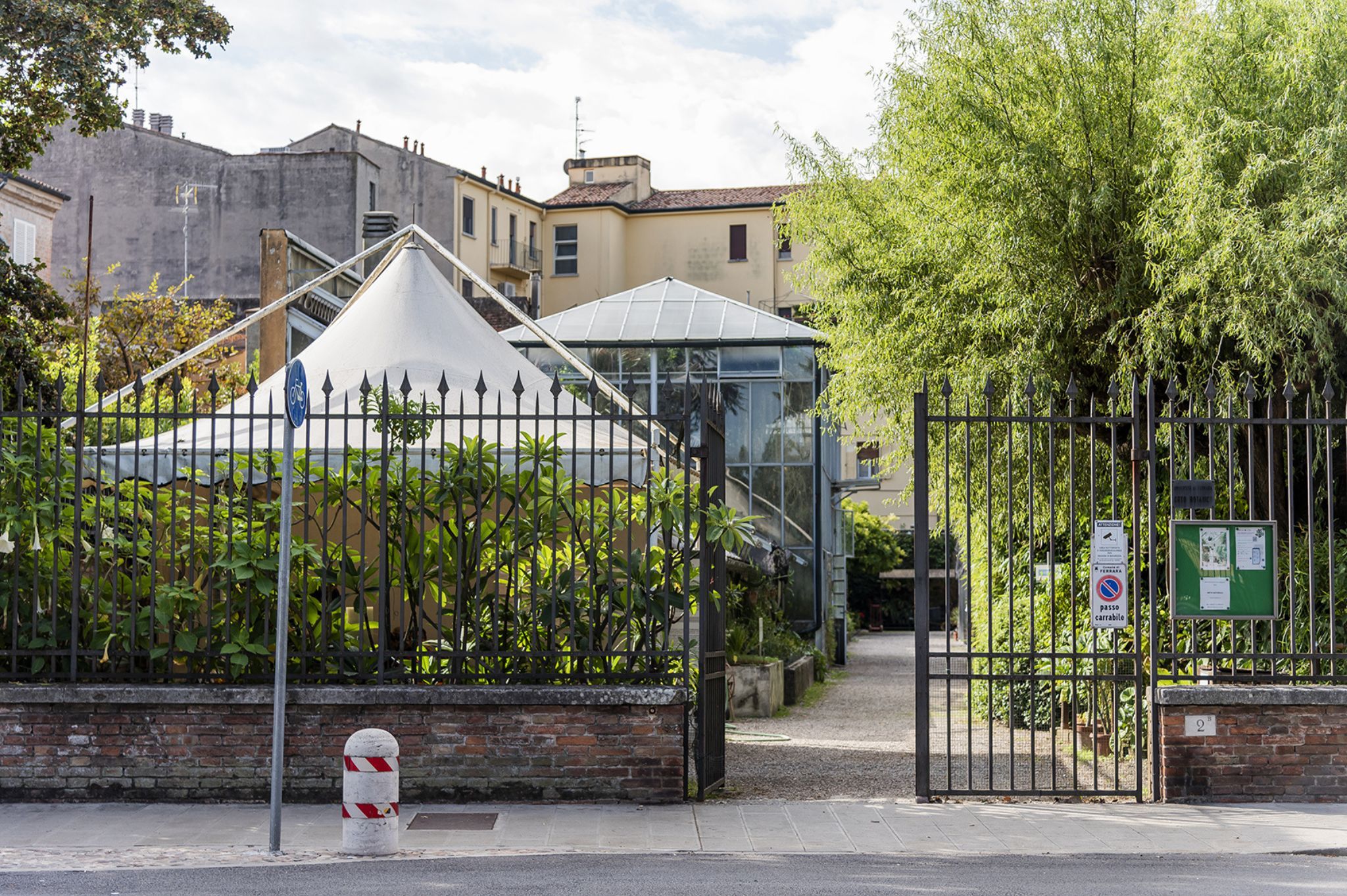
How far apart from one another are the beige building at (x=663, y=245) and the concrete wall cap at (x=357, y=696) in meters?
39.2

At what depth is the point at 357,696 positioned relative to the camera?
380 inches

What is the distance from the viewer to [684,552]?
32.4ft

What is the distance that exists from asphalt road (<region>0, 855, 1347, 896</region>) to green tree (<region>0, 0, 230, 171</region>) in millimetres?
9824

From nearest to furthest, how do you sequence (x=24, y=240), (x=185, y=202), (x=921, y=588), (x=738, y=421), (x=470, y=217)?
(x=921, y=588) → (x=738, y=421) → (x=24, y=240) → (x=185, y=202) → (x=470, y=217)

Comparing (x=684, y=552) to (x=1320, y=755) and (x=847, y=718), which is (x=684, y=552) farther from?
(x=847, y=718)

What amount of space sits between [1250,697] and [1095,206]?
5.46 m

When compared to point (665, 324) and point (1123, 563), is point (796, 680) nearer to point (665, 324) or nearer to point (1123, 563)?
point (665, 324)

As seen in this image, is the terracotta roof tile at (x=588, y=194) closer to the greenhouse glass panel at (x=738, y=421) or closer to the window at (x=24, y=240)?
the window at (x=24, y=240)

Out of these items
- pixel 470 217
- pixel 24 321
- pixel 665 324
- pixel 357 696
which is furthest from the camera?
pixel 470 217

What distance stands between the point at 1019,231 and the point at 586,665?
653cm

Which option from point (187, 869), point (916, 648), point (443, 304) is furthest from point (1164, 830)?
point (443, 304)

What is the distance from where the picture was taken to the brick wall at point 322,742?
9664 millimetres

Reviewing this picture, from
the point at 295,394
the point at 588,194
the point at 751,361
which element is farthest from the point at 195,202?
the point at 295,394

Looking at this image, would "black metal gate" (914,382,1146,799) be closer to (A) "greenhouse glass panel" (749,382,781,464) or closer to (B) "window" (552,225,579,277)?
(A) "greenhouse glass panel" (749,382,781,464)
